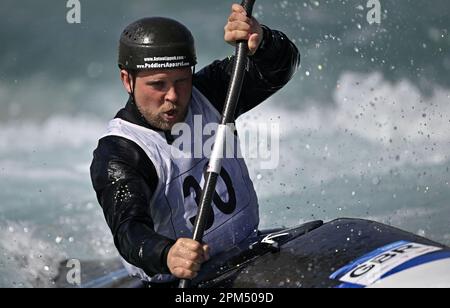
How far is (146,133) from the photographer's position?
3.65 m

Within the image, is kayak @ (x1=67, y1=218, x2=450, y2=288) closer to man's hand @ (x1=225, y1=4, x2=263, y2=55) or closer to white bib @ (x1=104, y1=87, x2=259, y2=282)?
white bib @ (x1=104, y1=87, x2=259, y2=282)

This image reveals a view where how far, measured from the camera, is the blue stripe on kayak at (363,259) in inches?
115

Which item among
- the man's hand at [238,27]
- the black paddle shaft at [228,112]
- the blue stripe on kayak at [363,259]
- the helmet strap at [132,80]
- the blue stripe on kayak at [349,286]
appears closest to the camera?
the blue stripe on kayak at [349,286]

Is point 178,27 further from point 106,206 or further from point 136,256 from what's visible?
point 136,256

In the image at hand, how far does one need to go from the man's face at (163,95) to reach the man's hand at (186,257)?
87cm

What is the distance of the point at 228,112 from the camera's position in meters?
3.22

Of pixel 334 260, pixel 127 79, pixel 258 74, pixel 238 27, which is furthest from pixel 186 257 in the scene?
pixel 258 74

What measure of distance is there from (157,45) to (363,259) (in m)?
1.37

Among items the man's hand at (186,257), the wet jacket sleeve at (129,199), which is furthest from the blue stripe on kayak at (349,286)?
the wet jacket sleeve at (129,199)

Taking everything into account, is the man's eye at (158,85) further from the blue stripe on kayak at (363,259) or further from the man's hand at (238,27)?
the blue stripe on kayak at (363,259)

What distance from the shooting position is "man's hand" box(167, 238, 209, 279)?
2.87 m

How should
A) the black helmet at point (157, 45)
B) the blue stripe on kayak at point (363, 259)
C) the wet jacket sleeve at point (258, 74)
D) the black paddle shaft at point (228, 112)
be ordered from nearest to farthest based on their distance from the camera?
the blue stripe on kayak at point (363, 259), the black paddle shaft at point (228, 112), the black helmet at point (157, 45), the wet jacket sleeve at point (258, 74)
